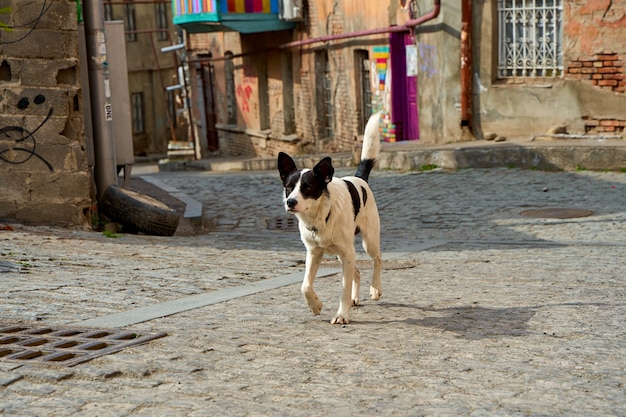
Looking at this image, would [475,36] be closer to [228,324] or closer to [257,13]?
[257,13]

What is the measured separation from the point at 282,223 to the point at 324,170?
261 inches

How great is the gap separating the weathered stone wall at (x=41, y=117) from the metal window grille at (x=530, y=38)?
893cm

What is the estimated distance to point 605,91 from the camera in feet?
55.8

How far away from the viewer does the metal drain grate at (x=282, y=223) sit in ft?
42.5

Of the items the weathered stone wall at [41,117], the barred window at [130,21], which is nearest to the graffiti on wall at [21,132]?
the weathered stone wall at [41,117]

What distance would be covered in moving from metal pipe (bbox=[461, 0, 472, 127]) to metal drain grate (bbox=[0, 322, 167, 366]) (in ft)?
42.0

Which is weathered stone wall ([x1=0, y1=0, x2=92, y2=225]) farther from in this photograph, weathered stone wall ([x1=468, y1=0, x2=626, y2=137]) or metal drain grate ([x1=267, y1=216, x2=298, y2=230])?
weathered stone wall ([x1=468, y1=0, x2=626, y2=137])

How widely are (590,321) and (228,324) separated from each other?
7.80ft

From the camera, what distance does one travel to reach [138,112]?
42625 mm

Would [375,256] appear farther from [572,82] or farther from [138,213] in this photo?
[572,82]

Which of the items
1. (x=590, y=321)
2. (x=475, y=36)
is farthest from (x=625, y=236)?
(x=475, y=36)

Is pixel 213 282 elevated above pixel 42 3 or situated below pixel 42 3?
below

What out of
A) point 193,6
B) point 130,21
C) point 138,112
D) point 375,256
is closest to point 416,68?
point 193,6

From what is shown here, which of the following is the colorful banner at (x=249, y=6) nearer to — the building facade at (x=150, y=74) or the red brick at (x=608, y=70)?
the red brick at (x=608, y=70)
